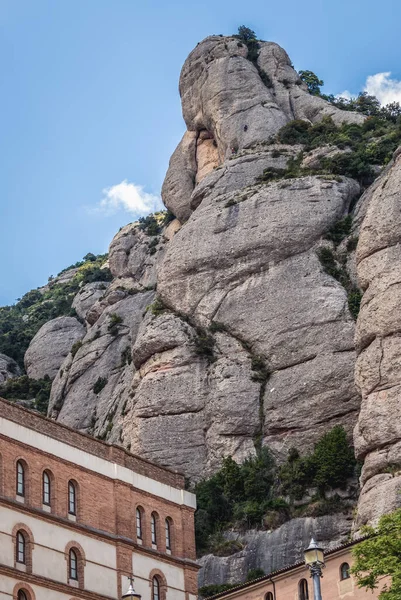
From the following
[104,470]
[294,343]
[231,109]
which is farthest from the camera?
[231,109]

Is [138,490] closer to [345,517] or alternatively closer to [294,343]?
[345,517]

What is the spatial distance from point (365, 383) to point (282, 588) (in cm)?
2377

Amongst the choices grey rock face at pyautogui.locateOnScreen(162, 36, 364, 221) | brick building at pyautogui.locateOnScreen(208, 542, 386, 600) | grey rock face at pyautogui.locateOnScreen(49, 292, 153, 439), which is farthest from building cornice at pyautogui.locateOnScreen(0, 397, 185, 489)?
grey rock face at pyautogui.locateOnScreen(162, 36, 364, 221)

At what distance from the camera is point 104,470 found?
74.8 m

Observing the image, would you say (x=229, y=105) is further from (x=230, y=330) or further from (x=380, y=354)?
(x=380, y=354)

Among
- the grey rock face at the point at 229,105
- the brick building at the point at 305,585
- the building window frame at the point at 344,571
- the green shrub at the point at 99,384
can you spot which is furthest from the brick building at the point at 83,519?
the grey rock face at the point at 229,105

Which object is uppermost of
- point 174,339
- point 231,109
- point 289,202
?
point 231,109

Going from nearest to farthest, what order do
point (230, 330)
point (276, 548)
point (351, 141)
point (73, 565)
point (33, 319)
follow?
point (73, 565) → point (276, 548) → point (230, 330) → point (351, 141) → point (33, 319)

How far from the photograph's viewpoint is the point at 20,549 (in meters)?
67.9

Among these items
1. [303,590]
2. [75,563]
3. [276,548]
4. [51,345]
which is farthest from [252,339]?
[75,563]

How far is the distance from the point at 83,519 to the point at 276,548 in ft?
90.8

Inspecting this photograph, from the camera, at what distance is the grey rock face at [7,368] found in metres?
158

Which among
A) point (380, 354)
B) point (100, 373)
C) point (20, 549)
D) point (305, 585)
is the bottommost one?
point (305, 585)

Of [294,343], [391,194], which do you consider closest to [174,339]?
[294,343]
